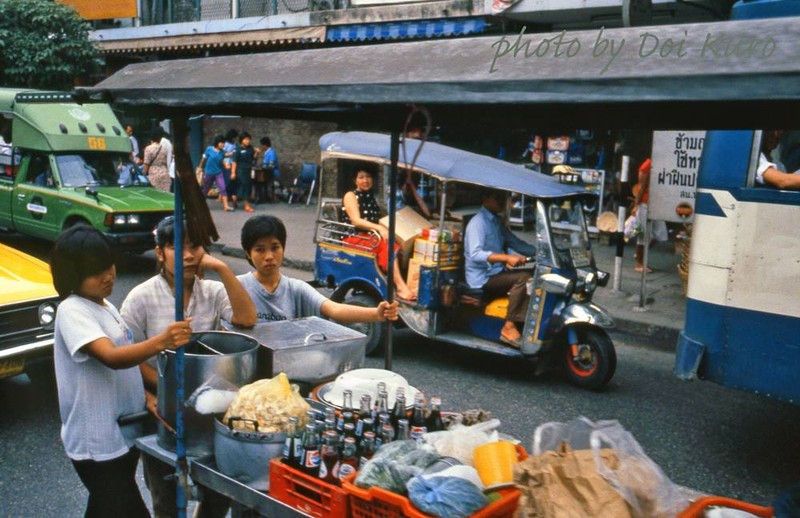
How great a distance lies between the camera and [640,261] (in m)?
11.6

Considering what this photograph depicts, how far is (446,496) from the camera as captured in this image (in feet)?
7.38

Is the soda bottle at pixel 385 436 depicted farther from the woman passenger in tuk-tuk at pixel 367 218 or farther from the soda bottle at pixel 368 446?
the woman passenger in tuk-tuk at pixel 367 218

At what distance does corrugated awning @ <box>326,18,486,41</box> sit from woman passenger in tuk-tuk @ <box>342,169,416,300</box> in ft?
22.2

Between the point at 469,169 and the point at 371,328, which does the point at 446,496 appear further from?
the point at 371,328

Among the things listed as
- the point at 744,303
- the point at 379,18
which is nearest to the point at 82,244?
the point at 744,303

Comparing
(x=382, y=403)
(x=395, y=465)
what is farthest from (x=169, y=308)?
(x=395, y=465)

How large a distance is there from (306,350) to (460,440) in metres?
0.89

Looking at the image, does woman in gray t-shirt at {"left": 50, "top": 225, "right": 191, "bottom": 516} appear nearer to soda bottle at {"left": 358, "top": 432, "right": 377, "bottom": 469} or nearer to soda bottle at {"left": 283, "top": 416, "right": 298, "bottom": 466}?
soda bottle at {"left": 283, "top": 416, "right": 298, "bottom": 466}

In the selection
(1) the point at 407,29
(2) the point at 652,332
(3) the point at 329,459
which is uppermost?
(1) the point at 407,29

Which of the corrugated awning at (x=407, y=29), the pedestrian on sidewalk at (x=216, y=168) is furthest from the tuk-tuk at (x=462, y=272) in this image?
the pedestrian on sidewalk at (x=216, y=168)

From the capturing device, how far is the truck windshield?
37.4 feet

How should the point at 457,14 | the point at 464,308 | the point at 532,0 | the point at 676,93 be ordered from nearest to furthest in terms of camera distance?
the point at 676,93, the point at 464,308, the point at 532,0, the point at 457,14

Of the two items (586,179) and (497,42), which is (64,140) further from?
(497,42)

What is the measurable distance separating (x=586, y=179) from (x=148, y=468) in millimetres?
12011
